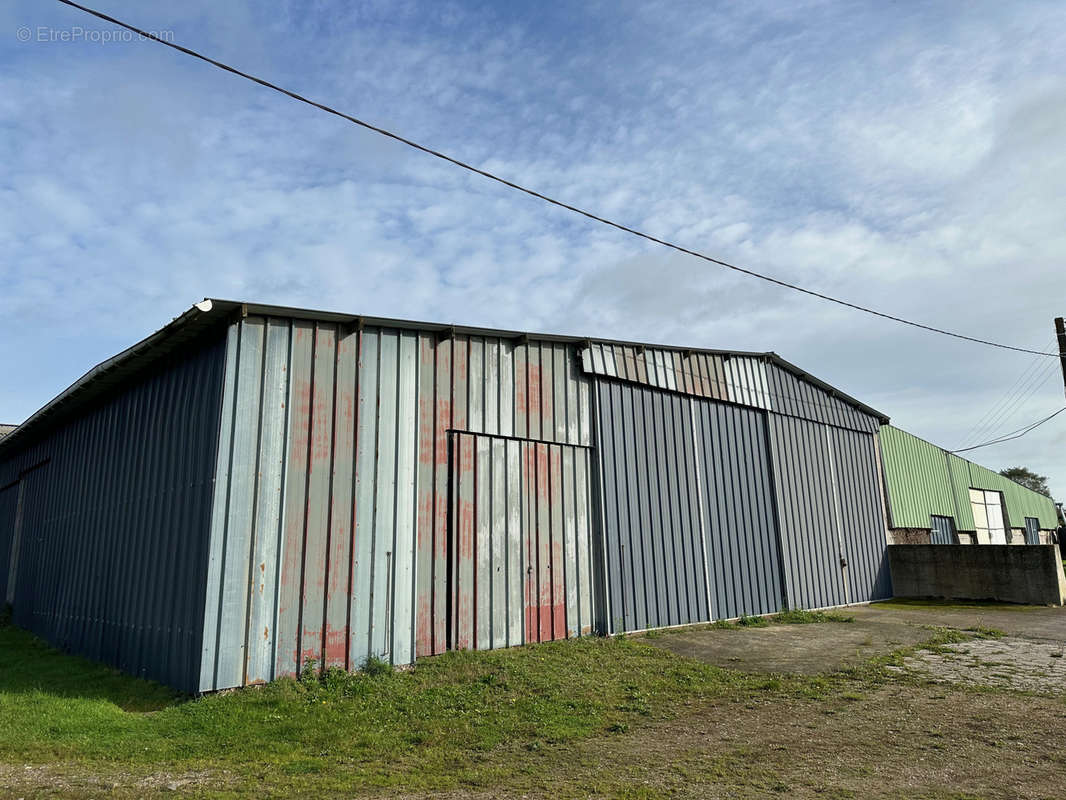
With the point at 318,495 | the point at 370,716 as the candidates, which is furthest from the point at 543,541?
the point at 370,716

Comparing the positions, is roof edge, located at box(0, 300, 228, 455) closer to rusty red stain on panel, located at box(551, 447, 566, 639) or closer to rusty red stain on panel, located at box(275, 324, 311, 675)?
rusty red stain on panel, located at box(275, 324, 311, 675)

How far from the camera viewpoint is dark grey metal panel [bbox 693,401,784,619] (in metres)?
14.5

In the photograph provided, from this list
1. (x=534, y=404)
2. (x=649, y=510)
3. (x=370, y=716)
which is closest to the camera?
(x=370, y=716)

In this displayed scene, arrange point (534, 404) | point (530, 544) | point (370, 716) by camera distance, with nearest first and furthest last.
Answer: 1. point (370, 716)
2. point (530, 544)
3. point (534, 404)

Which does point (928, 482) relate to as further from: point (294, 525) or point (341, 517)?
point (294, 525)

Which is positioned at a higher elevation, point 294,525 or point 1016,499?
point 1016,499

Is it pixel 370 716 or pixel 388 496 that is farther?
Answer: pixel 388 496

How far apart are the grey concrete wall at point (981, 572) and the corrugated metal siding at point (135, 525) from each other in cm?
1736

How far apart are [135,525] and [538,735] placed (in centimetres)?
741

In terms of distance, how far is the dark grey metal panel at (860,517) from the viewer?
18.3m

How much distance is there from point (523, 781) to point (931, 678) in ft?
20.2

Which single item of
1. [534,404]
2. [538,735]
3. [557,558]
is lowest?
[538,735]

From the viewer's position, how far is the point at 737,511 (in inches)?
598

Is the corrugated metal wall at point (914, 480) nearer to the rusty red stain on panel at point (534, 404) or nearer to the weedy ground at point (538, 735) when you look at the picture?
the rusty red stain on panel at point (534, 404)
